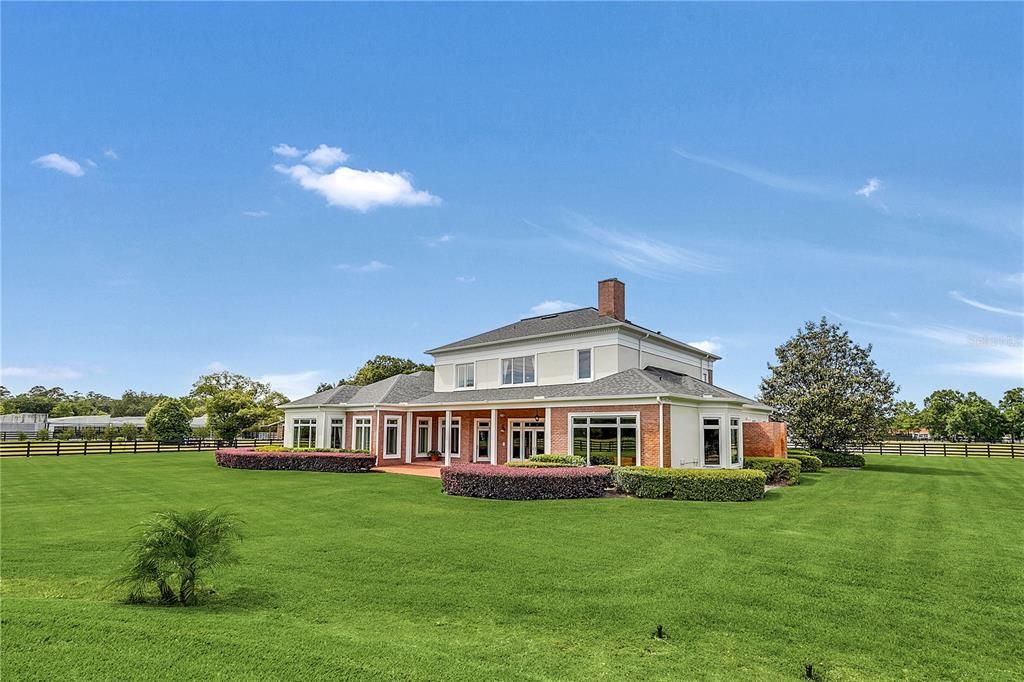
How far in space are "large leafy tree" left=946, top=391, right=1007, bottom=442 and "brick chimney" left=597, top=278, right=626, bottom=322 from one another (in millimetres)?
55004

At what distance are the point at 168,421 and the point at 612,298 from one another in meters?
36.3

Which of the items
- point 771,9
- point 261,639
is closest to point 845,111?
point 771,9

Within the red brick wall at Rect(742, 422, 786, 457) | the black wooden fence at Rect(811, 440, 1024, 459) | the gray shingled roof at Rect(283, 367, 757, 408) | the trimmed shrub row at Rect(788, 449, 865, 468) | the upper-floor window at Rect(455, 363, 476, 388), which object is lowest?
the black wooden fence at Rect(811, 440, 1024, 459)

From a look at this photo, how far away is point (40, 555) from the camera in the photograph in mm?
9578

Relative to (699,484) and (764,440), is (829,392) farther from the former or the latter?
(699,484)

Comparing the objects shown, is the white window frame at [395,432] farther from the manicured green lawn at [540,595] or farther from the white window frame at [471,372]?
the manicured green lawn at [540,595]

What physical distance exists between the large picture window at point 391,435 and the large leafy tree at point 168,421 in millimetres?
24467

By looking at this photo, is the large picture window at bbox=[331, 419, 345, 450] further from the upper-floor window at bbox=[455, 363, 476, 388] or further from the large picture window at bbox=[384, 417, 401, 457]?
the upper-floor window at bbox=[455, 363, 476, 388]

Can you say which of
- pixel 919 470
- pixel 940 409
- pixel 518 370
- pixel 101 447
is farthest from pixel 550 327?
pixel 940 409

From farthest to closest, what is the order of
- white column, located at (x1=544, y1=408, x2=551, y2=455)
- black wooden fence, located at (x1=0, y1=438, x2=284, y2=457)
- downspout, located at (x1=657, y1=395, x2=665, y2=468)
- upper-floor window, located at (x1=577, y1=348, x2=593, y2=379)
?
black wooden fence, located at (x1=0, y1=438, x2=284, y2=457) < upper-floor window, located at (x1=577, y1=348, x2=593, y2=379) < white column, located at (x1=544, y1=408, x2=551, y2=455) < downspout, located at (x1=657, y1=395, x2=665, y2=468)

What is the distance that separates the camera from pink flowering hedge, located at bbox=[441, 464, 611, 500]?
1645 cm

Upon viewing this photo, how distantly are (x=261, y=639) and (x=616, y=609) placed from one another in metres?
4.03

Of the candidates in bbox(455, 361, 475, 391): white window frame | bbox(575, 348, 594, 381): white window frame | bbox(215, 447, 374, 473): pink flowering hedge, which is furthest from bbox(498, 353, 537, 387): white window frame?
bbox(215, 447, 374, 473): pink flowering hedge

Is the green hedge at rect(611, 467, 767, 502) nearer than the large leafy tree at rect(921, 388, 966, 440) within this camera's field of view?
Yes
